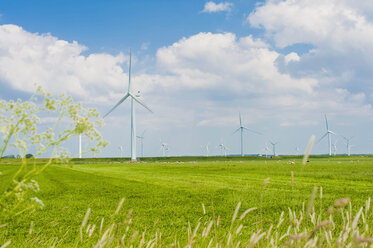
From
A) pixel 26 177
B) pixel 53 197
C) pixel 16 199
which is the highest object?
pixel 26 177

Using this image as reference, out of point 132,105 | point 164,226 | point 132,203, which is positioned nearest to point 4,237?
point 164,226

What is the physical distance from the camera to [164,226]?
440 inches

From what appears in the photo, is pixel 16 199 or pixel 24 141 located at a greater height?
pixel 24 141

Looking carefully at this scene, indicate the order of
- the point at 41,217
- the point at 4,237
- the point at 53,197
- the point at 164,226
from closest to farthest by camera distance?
the point at 4,237 < the point at 164,226 < the point at 41,217 < the point at 53,197

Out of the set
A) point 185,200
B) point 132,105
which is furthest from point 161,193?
point 132,105

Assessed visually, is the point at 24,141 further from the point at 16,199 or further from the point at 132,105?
the point at 132,105

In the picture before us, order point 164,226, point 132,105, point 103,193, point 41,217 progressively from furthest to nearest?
point 132,105 < point 103,193 < point 41,217 < point 164,226

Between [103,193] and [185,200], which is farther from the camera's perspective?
[103,193]

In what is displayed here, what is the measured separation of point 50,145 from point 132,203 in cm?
1418

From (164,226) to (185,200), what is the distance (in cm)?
594

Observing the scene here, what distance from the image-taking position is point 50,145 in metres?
2.77

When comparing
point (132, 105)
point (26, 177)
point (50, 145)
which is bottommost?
point (26, 177)

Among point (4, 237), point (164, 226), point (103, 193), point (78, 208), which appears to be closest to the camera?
point (4, 237)

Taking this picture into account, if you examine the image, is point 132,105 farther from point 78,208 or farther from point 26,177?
point 26,177
